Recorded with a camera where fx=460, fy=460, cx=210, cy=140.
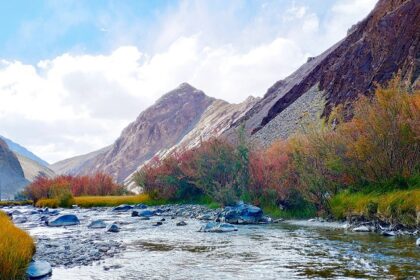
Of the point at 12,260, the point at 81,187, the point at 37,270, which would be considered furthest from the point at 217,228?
the point at 81,187

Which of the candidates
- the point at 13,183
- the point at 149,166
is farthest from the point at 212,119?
the point at 149,166

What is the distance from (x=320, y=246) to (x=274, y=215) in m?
12.5

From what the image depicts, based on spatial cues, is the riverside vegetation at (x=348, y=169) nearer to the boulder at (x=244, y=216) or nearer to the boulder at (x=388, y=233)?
the boulder at (x=388, y=233)

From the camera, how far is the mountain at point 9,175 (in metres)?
164

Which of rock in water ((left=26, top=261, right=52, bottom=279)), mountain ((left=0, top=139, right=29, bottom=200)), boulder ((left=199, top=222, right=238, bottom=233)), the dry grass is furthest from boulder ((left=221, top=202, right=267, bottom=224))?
mountain ((left=0, top=139, right=29, bottom=200))

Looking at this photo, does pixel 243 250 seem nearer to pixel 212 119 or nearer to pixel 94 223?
pixel 94 223

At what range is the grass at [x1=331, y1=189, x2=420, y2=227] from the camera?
1875cm

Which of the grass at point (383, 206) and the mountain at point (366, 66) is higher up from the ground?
the mountain at point (366, 66)

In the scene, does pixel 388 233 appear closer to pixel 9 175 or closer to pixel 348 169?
pixel 348 169

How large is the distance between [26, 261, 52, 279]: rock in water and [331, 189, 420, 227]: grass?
45.2ft

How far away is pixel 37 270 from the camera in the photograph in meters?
11.6

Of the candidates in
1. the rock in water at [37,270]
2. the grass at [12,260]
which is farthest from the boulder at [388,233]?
the grass at [12,260]

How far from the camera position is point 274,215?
28.5 metres

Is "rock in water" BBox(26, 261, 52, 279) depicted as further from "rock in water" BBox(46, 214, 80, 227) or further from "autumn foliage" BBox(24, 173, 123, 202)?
"autumn foliage" BBox(24, 173, 123, 202)
